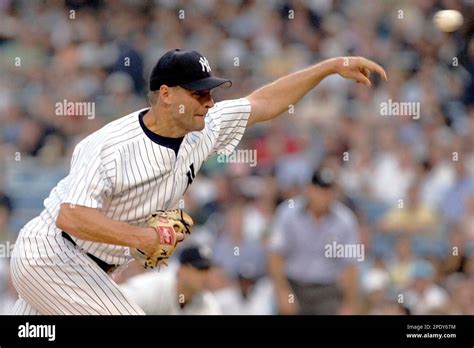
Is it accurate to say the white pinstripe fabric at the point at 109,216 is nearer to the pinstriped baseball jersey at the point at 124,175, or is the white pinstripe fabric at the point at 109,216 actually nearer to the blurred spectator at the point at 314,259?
the pinstriped baseball jersey at the point at 124,175

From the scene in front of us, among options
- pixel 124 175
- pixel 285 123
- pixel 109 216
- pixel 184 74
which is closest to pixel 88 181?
pixel 124 175

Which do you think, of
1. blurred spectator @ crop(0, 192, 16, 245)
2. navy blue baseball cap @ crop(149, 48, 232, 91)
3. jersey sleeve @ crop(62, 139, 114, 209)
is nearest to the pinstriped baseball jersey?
jersey sleeve @ crop(62, 139, 114, 209)

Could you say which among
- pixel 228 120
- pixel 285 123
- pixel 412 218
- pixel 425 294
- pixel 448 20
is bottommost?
pixel 425 294

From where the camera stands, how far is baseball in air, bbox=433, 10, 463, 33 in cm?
979

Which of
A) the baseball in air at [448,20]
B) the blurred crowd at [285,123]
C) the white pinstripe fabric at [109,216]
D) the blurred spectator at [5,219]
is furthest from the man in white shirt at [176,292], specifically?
the baseball in air at [448,20]

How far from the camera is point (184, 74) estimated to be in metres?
4.79

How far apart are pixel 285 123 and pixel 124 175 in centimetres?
438

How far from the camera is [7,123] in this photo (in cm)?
933

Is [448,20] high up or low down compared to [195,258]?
up

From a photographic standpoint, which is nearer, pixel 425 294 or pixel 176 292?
pixel 176 292

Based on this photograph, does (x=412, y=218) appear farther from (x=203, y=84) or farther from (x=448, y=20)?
(x=203, y=84)

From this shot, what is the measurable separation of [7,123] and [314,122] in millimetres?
2610

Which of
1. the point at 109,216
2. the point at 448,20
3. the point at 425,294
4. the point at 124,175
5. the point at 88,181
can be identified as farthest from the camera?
the point at 448,20
